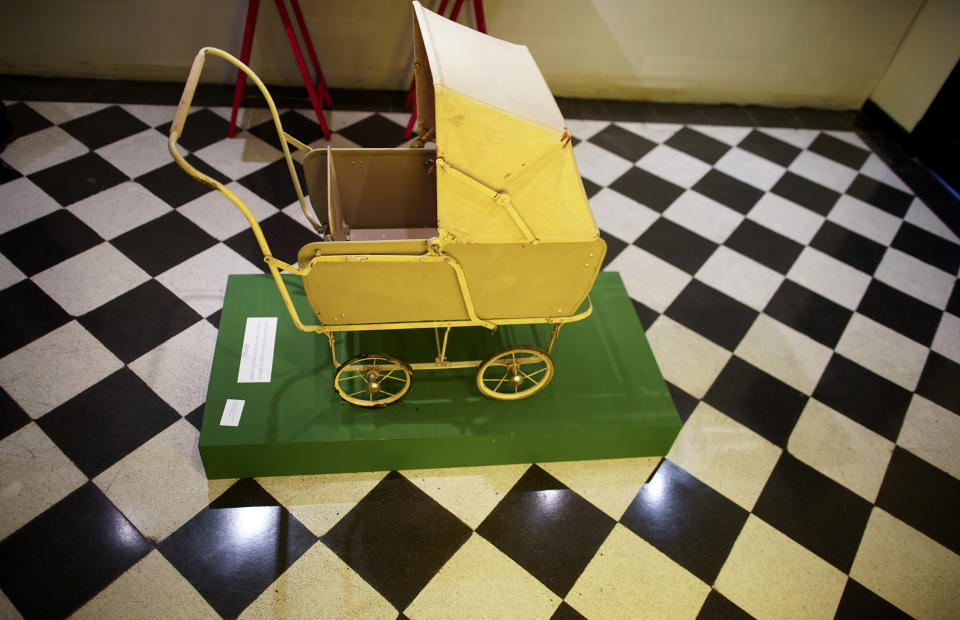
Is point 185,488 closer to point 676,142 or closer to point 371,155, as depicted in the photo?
point 371,155

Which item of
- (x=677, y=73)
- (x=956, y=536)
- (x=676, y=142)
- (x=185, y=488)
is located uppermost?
(x=677, y=73)

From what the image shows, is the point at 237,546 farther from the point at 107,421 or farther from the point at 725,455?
the point at 725,455

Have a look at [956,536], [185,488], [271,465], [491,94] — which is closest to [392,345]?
[271,465]

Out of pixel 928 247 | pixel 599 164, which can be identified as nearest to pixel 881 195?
pixel 928 247

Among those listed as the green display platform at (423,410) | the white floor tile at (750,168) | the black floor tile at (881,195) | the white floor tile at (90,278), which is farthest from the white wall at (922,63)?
the white floor tile at (90,278)

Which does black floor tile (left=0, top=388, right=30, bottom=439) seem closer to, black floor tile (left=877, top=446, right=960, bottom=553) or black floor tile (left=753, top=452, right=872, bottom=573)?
black floor tile (left=753, top=452, right=872, bottom=573)

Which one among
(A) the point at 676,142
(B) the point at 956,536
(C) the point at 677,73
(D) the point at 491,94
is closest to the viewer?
(D) the point at 491,94

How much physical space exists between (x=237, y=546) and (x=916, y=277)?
3.49m

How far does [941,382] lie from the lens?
2.63 m

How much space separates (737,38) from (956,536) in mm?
3301

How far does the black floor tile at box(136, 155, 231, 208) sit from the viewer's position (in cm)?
294

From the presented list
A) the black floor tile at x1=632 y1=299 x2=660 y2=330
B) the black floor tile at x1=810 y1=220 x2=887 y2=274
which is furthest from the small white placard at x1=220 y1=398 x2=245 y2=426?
the black floor tile at x1=810 y1=220 x2=887 y2=274

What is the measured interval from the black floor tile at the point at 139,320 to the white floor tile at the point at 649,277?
6.42 feet

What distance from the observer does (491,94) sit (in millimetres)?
1588
